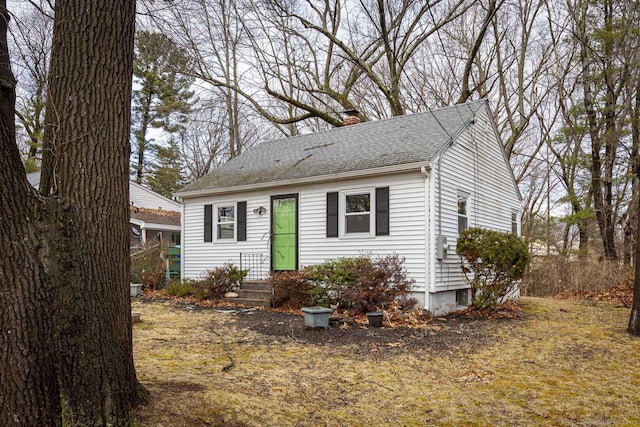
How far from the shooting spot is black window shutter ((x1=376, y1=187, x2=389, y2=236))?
32.8ft

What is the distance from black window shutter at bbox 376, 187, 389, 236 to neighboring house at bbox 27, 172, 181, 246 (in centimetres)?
1041

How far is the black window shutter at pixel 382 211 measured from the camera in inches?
394

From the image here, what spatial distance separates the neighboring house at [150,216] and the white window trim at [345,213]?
31.0 feet

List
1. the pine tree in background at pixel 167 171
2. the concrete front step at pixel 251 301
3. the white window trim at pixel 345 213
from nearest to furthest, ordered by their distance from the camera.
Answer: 1. the white window trim at pixel 345 213
2. the concrete front step at pixel 251 301
3. the pine tree in background at pixel 167 171

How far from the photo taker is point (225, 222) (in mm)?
12984

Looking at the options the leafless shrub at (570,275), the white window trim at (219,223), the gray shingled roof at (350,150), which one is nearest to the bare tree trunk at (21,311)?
the gray shingled roof at (350,150)

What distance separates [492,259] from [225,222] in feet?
23.8

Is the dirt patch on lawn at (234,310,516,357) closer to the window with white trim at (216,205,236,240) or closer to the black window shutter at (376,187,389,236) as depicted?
the black window shutter at (376,187,389,236)

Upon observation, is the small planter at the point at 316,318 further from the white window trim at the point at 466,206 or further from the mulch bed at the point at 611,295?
the mulch bed at the point at 611,295

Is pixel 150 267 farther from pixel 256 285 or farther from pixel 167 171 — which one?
pixel 167 171

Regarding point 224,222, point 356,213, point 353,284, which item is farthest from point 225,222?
point 353,284

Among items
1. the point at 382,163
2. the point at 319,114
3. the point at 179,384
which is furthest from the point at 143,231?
the point at 179,384

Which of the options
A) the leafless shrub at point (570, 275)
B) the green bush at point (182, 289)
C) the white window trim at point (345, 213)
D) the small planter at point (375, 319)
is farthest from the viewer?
the leafless shrub at point (570, 275)

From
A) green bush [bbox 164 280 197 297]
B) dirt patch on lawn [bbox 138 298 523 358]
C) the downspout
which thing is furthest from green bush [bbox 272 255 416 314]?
green bush [bbox 164 280 197 297]
